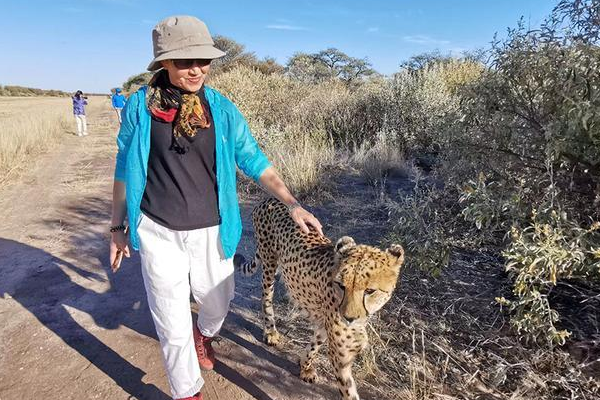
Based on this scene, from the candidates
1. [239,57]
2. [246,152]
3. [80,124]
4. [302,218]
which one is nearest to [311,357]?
[302,218]

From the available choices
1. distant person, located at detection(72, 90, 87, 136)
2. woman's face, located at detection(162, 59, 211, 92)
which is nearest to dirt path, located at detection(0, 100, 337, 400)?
woman's face, located at detection(162, 59, 211, 92)

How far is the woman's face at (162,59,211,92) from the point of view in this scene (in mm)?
1989

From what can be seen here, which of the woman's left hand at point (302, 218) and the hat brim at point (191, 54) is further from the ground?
the hat brim at point (191, 54)

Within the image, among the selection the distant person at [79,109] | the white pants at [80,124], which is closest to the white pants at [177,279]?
the distant person at [79,109]

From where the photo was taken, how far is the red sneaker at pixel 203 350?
2736 millimetres

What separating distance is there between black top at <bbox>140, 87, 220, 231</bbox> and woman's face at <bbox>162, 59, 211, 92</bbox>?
11 centimetres

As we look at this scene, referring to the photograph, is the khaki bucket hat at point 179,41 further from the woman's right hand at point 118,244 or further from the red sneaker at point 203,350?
the red sneaker at point 203,350

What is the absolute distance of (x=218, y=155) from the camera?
2.20 m

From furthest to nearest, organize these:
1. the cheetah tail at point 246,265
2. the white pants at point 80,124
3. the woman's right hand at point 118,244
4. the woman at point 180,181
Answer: the white pants at point 80,124 → the cheetah tail at point 246,265 → the woman's right hand at point 118,244 → the woman at point 180,181

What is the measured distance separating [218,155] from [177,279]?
686 mm

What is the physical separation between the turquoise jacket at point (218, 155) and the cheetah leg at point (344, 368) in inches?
31.4

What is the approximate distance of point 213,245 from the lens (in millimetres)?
2322

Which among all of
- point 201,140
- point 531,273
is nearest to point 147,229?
point 201,140

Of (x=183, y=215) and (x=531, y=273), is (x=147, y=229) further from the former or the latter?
(x=531, y=273)
